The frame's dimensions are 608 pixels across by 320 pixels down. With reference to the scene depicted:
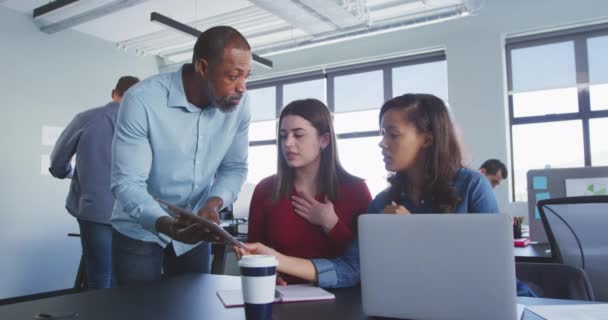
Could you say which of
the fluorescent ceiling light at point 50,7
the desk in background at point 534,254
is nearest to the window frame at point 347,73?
the fluorescent ceiling light at point 50,7

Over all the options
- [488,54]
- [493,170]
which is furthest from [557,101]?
[493,170]

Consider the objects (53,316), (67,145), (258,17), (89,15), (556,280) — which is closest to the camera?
(53,316)

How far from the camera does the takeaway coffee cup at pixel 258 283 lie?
71 centimetres

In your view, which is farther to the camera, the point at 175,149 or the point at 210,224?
the point at 175,149

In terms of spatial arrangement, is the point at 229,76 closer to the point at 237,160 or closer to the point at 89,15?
the point at 237,160

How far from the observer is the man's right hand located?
1.08m

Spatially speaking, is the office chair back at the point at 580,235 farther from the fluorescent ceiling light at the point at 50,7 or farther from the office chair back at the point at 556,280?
the fluorescent ceiling light at the point at 50,7

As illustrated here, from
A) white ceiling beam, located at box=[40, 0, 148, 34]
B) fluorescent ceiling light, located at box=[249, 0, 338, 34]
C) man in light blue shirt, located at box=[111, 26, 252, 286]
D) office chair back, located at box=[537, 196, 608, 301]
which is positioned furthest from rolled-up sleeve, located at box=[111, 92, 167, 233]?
white ceiling beam, located at box=[40, 0, 148, 34]

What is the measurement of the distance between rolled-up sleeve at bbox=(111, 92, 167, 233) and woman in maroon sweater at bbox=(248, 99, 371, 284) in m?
0.34

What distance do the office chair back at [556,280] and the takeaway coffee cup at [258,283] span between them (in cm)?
88

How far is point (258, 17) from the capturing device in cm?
512

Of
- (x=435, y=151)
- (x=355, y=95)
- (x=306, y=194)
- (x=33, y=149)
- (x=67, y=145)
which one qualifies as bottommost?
(x=306, y=194)

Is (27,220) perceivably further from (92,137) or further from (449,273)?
(449,273)

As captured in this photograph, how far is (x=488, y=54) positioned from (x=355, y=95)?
1.60m
